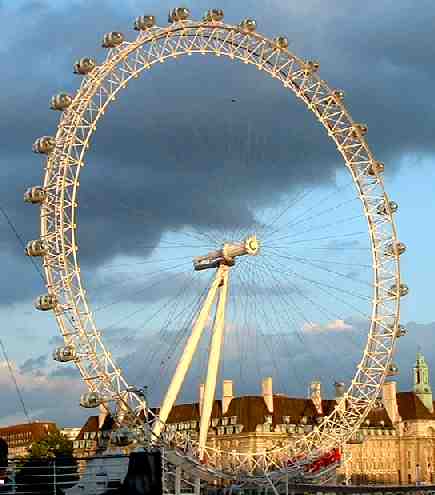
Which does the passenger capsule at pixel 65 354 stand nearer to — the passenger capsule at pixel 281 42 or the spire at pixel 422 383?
the passenger capsule at pixel 281 42

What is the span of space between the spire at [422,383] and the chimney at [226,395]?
25.8 m

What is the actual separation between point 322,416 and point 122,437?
7307cm

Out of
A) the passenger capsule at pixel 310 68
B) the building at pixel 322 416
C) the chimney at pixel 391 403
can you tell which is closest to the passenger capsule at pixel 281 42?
the passenger capsule at pixel 310 68

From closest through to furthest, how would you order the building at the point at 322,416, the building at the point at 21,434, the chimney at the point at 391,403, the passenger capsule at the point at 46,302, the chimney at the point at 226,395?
the passenger capsule at the point at 46,302 < the building at the point at 322,416 < the chimney at the point at 226,395 < the chimney at the point at 391,403 < the building at the point at 21,434

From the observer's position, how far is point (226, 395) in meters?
127

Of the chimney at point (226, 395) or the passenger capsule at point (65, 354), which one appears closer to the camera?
the passenger capsule at point (65, 354)

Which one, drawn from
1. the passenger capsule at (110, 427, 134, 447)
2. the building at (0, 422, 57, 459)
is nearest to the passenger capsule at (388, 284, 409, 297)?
the passenger capsule at (110, 427, 134, 447)

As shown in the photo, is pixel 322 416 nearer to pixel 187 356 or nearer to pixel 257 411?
pixel 257 411

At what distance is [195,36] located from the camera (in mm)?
Answer: 52875

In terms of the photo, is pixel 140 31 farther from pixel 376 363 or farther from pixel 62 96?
pixel 376 363

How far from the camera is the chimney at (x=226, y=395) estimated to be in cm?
12619

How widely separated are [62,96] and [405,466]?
3754 inches

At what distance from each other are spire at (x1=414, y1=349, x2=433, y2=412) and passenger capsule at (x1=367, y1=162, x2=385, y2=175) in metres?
83.7

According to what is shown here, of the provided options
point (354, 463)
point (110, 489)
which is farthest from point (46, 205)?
point (354, 463)
